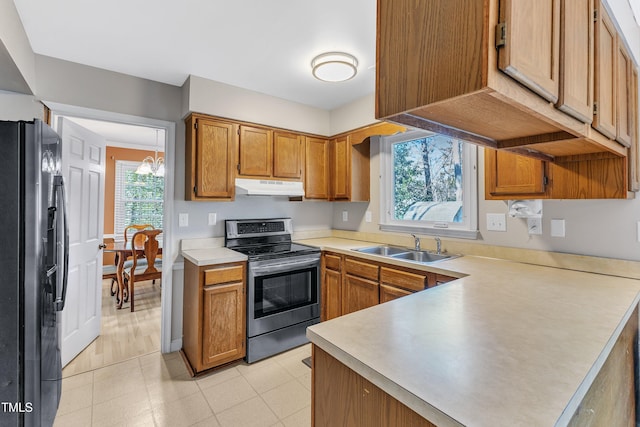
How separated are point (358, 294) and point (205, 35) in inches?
90.8

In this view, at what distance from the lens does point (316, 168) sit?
3.39 metres

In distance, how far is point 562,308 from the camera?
1.18 metres

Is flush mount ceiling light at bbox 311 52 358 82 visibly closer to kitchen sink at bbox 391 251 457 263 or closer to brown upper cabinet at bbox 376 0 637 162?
brown upper cabinet at bbox 376 0 637 162

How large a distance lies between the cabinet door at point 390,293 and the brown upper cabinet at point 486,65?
1.46 meters

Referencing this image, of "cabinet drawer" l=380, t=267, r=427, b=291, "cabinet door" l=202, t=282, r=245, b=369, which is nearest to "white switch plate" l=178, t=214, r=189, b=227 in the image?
"cabinet door" l=202, t=282, r=245, b=369

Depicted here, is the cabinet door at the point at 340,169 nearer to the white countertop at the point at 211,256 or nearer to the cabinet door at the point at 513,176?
the white countertop at the point at 211,256

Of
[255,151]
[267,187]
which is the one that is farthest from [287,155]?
[267,187]

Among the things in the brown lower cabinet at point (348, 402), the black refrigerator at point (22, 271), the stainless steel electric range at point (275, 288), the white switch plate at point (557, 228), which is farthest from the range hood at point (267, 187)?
the white switch plate at point (557, 228)

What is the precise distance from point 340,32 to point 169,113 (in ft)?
Result: 5.75

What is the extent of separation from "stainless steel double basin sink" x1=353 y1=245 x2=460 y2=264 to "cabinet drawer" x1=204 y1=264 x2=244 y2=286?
107 cm

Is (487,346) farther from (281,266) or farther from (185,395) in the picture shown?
(185,395)

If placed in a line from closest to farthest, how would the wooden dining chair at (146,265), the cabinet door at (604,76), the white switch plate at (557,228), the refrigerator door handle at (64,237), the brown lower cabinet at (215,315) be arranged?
the cabinet door at (604,76) < the refrigerator door handle at (64,237) < the white switch plate at (557,228) < the brown lower cabinet at (215,315) < the wooden dining chair at (146,265)

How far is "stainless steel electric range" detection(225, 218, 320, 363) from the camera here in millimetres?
2514

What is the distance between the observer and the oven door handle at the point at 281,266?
8.22 feet
